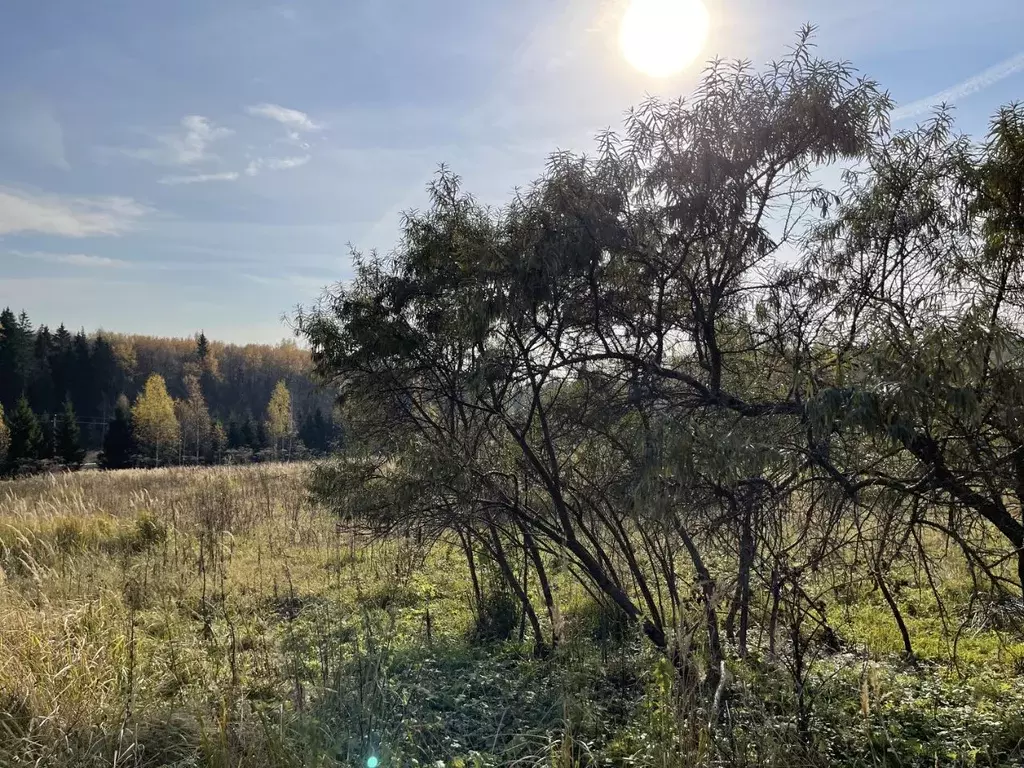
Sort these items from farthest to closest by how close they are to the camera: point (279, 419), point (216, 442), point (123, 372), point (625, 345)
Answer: point (123, 372) → point (279, 419) → point (216, 442) → point (625, 345)

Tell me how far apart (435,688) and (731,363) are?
2829mm

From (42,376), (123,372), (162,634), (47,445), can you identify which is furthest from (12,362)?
(162,634)

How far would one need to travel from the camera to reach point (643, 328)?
4.06 metres

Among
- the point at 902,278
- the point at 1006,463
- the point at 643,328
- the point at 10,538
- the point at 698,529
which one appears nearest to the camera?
the point at 1006,463

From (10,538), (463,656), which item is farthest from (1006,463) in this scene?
(10,538)

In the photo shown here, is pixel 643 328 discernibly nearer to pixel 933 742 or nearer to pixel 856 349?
pixel 856 349

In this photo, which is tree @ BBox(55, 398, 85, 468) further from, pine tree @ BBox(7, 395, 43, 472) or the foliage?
the foliage

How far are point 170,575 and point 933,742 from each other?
21.7 feet

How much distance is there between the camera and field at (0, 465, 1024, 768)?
2.86 metres

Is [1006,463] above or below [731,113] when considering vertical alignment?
below

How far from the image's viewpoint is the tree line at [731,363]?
285 centimetres

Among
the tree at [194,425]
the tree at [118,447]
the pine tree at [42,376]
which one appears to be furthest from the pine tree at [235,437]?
the pine tree at [42,376]

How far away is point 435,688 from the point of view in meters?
4.14

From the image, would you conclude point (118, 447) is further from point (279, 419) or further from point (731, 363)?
point (731, 363)
